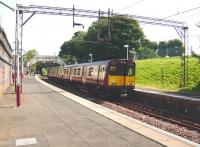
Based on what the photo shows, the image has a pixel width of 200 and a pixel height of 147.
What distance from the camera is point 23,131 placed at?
45.6 feet

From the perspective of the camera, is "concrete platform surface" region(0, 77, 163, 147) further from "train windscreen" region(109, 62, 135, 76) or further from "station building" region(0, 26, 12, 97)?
"train windscreen" region(109, 62, 135, 76)

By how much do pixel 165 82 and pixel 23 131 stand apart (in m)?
35.5

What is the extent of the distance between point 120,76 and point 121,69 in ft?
1.74

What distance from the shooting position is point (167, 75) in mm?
49969

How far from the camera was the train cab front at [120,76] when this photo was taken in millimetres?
27938

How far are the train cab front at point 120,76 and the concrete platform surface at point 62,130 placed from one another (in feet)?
27.1

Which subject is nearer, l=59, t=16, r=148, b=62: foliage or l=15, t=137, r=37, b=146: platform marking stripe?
l=15, t=137, r=37, b=146: platform marking stripe

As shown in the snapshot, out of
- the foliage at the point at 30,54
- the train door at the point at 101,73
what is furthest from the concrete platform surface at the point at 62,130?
the foliage at the point at 30,54

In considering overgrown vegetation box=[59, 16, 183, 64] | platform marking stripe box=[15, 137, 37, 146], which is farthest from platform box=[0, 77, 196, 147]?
overgrown vegetation box=[59, 16, 183, 64]

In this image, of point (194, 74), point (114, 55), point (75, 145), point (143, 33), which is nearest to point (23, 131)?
point (75, 145)

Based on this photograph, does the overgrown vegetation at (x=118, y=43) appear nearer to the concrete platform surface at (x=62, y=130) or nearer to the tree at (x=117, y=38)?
the tree at (x=117, y=38)

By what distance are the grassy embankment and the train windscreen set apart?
37.6 ft

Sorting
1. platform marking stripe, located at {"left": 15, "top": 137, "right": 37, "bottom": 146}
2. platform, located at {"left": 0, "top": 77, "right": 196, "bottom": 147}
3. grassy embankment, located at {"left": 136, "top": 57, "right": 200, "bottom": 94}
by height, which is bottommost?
platform marking stripe, located at {"left": 15, "top": 137, "right": 37, "bottom": 146}

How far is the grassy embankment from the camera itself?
143ft
